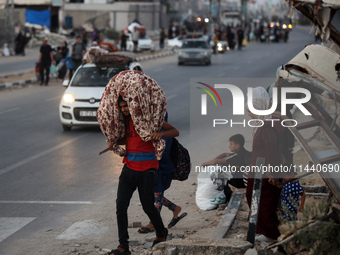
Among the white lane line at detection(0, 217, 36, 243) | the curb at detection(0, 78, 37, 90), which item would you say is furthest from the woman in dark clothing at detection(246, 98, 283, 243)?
the curb at detection(0, 78, 37, 90)

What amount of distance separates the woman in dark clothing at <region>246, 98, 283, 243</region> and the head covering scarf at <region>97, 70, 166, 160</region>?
3.19 feet

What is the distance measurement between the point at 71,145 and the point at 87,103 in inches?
81.0

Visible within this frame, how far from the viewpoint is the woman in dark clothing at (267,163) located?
691 centimetres

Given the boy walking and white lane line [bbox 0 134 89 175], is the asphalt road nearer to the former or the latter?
white lane line [bbox 0 134 89 175]

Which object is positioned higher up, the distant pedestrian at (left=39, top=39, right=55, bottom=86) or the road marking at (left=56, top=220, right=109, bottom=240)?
the distant pedestrian at (left=39, top=39, right=55, bottom=86)

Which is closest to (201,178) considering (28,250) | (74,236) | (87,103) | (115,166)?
(74,236)

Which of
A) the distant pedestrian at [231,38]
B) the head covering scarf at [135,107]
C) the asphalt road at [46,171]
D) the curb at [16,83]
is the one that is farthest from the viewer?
the distant pedestrian at [231,38]

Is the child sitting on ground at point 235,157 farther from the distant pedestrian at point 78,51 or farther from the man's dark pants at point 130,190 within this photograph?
the distant pedestrian at point 78,51

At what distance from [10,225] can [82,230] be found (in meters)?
0.96

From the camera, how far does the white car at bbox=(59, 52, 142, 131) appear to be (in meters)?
16.0

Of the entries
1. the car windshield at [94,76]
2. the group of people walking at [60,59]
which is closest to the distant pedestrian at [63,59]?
the group of people walking at [60,59]

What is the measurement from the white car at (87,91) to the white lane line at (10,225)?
7.23m

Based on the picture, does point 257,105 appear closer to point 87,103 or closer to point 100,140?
point 100,140

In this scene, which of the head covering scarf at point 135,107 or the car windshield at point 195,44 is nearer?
the head covering scarf at point 135,107
